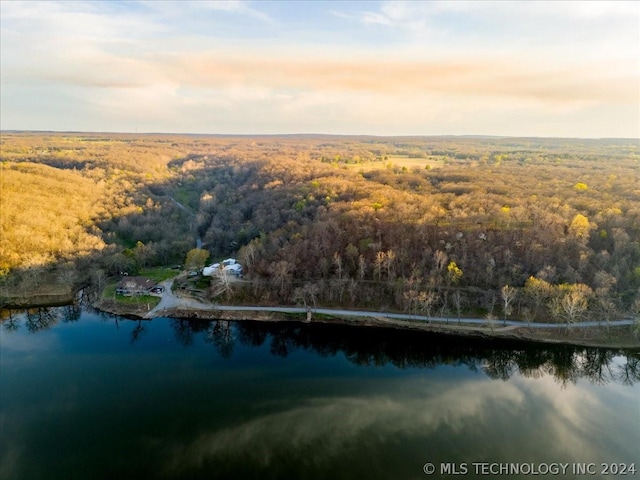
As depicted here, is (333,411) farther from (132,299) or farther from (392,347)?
(132,299)

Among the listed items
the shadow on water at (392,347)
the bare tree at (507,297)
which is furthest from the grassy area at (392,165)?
the shadow on water at (392,347)

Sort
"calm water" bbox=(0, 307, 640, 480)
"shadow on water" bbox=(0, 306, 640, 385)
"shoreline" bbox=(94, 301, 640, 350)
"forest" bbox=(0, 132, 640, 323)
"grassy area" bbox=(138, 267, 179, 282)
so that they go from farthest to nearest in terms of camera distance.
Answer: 1. "grassy area" bbox=(138, 267, 179, 282)
2. "forest" bbox=(0, 132, 640, 323)
3. "shoreline" bbox=(94, 301, 640, 350)
4. "shadow on water" bbox=(0, 306, 640, 385)
5. "calm water" bbox=(0, 307, 640, 480)

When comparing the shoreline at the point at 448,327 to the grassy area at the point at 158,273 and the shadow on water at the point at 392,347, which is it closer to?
the shadow on water at the point at 392,347

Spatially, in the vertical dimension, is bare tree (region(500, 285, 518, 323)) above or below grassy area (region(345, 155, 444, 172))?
below

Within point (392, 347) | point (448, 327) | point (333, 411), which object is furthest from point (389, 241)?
point (333, 411)

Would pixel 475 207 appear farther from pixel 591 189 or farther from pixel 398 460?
pixel 398 460

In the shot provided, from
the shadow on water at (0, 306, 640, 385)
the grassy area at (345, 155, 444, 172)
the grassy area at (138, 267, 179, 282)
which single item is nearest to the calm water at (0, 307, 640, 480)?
the shadow on water at (0, 306, 640, 385)

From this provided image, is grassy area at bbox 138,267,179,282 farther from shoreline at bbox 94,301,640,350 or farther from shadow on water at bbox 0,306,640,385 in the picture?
shadow on water at bbox 0,306,640,385
